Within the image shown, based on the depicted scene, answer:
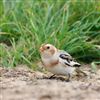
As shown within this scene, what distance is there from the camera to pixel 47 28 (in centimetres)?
799

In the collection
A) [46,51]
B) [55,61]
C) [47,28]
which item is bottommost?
[55,61]

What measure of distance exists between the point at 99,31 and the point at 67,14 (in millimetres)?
512

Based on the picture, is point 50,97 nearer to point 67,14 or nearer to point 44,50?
point 44,50

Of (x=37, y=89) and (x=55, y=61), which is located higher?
(x=55, y=61)

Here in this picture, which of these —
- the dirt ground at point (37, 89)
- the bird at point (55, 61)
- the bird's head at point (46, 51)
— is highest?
the bird's head at point (46, 51)

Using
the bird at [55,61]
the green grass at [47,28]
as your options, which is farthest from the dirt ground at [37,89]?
the green grass at [47,28]

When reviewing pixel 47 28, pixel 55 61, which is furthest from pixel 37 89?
pixel 47 28

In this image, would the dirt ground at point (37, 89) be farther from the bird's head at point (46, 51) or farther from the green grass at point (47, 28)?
the green grass at point (47, 28)

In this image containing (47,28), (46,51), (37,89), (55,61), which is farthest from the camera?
(47,28)

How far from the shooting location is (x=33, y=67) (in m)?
7.41

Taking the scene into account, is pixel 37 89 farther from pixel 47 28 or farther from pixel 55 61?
pixel 47 28

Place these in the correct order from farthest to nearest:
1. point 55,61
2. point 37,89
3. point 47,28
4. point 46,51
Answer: point 47,28 < point 46,51 < point 55,61 < point 37,89

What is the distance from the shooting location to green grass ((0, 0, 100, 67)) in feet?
25.2

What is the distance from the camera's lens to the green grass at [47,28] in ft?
25.2
